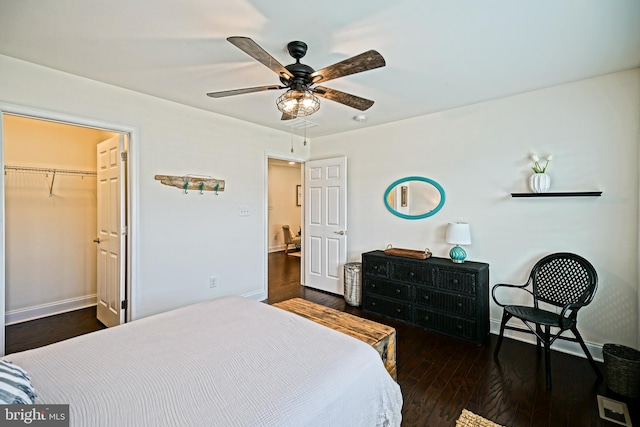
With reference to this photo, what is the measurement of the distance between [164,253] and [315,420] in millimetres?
2708

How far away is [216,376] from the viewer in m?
1.19

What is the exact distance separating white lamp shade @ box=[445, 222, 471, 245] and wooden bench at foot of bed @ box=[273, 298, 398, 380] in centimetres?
146

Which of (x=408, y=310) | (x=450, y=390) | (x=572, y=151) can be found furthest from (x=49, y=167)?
(x=572, y=151)

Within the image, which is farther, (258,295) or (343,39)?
(258,295)

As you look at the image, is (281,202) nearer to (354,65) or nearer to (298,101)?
(298,101)

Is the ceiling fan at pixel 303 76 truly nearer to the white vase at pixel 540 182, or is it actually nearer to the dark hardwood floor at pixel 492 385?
the white vase at pixel 540 182

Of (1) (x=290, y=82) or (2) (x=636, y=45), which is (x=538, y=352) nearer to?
(2) (x=636, y=45)

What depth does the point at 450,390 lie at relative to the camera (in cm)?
214

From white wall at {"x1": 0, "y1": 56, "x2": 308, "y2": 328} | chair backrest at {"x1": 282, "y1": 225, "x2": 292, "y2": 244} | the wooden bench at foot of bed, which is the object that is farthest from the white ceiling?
chair backrest at {"x1": 282, "y1": 225, "x2": 292, "y2": 244}

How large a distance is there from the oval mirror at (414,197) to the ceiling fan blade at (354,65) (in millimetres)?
2147

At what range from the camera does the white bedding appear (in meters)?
1.00

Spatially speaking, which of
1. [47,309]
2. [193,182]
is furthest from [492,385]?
[47,309]

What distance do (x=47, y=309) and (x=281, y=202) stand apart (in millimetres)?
5394

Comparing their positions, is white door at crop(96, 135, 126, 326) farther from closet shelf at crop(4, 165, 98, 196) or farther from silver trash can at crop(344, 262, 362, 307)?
silver trash can at crop(344, 262, 362, 307)
